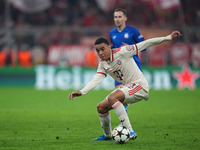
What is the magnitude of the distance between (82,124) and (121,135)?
3.02m

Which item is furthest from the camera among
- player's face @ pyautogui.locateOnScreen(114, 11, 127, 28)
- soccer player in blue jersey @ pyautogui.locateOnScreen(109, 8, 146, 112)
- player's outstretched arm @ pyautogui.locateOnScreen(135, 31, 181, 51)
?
soccer player in blue jersey @ pyautogui.locateOnScreen(109, 8, 146, 112)

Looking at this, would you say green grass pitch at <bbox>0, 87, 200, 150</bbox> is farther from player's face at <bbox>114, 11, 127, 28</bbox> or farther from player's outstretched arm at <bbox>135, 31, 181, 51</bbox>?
player's face at <bbox>114, 11, 127, 28</bbox>

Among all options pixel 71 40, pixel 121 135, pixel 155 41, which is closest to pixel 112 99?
pixel 121 135

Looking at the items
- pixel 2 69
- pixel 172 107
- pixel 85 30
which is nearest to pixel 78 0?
pixel 85 30

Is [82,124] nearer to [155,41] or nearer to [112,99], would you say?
[112,99]

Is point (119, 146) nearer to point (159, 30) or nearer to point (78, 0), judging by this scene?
point (159, 30)

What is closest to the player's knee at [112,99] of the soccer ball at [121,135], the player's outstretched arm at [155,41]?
the soccer ball at [121,135]

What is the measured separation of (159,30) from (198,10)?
4160 millimetres

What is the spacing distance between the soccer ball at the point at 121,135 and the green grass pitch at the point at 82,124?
103 mm

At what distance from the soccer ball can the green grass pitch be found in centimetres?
10

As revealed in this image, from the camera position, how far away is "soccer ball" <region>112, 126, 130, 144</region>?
7039mm

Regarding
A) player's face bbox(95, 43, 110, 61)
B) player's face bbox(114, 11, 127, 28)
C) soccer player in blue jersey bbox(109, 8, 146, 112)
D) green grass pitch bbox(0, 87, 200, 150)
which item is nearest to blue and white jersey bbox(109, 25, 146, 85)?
soccer player in blue jersey bbox(109, 8, 146, 112)

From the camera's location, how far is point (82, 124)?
9.97 m

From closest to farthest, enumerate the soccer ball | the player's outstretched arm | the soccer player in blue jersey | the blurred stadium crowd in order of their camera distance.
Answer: the soccer ball < the player's outstretched arm < the soccer player in blue jersey < the blurred stadium crowd
